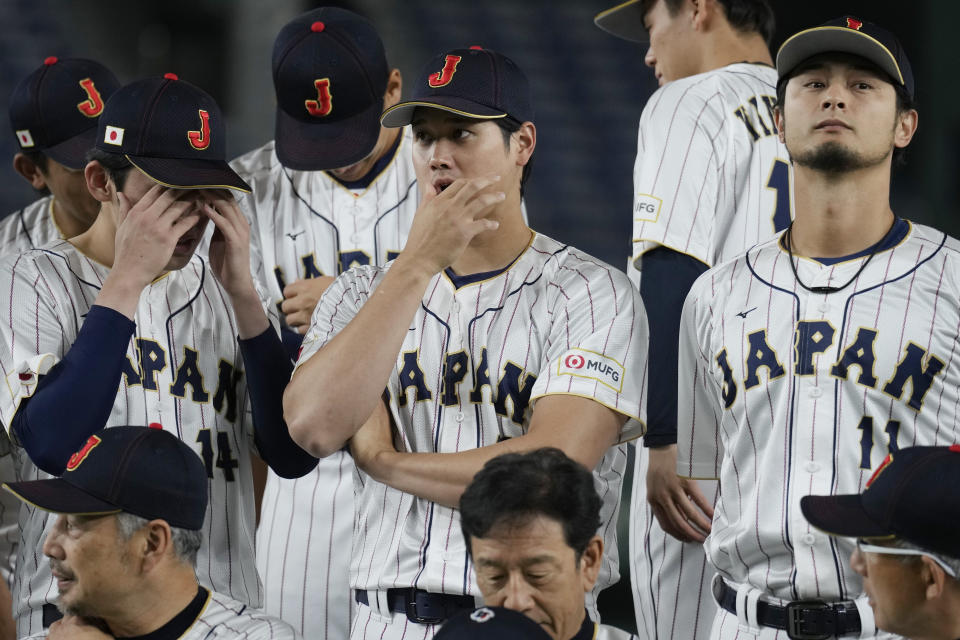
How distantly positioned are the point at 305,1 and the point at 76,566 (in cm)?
714

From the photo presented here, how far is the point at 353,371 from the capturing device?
2.77 meters

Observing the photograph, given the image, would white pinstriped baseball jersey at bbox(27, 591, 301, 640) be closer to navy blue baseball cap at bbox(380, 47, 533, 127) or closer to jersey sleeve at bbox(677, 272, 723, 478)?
jersey sleeve at bbox(677, 272, 723, 478)

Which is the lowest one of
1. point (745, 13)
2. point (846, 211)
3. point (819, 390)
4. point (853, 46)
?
point (819, 390)

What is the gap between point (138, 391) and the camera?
309cm

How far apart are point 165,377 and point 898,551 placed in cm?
167

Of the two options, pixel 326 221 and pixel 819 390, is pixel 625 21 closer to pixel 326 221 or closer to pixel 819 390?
pixel 326 221

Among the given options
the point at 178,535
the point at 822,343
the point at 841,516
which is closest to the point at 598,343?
the point at 822,343

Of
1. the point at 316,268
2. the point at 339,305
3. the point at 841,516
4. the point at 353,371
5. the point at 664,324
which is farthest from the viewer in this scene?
the point at 316,268

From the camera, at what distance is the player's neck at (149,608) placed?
2787 mm

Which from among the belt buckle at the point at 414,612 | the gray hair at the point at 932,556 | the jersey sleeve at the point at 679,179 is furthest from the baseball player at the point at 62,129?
the gray hair at the point at 932,556

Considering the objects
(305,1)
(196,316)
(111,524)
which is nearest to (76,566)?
(111,524)

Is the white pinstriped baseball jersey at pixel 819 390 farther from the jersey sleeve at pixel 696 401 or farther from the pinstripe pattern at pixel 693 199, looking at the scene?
the pinstripe pattern at pixel 693 199

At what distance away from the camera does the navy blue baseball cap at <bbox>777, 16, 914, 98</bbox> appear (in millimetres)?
2877

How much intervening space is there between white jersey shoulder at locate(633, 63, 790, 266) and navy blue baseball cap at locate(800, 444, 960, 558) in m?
1.15
